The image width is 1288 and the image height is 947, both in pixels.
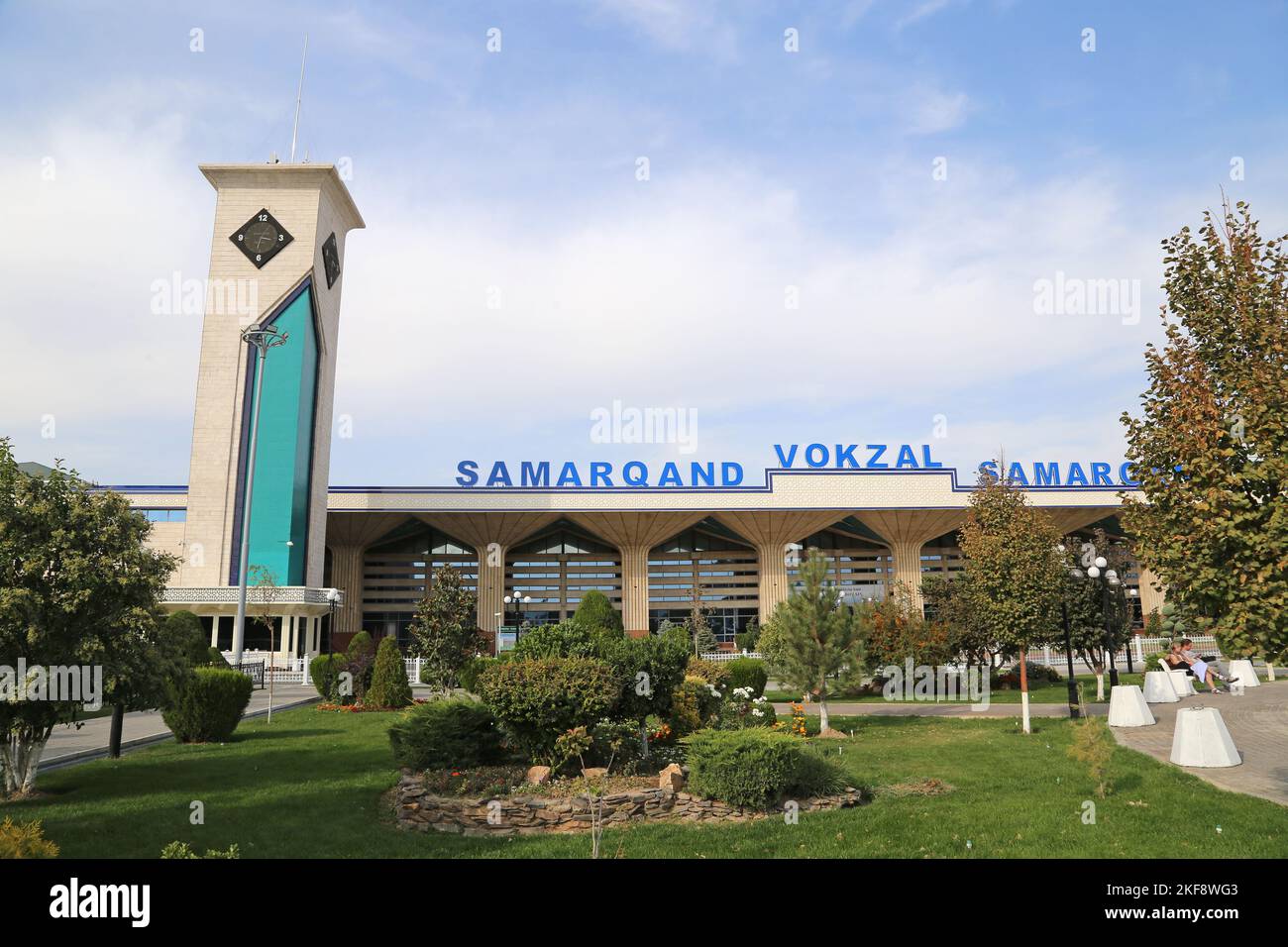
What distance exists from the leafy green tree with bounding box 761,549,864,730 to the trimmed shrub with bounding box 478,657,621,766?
8.61m

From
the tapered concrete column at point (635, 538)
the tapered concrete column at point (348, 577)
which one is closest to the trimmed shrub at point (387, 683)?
the tapered concrete column at point (635, 538)

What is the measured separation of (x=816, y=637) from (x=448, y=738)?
32.8ft

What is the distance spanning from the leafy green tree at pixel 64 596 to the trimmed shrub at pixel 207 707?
219 inches

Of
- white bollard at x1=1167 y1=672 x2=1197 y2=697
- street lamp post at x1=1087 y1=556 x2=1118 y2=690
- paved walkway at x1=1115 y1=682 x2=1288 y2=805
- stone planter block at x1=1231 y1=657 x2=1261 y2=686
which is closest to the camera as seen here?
paved walkway at x1=1115 y1=682 x2=1288 y2=805

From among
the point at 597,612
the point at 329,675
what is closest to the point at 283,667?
the point at 329,675

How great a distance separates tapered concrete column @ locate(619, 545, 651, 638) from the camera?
57562mm

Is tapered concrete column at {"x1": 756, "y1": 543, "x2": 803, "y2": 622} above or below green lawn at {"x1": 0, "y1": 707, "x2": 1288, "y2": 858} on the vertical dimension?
above

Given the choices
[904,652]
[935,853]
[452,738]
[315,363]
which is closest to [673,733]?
[452,738]

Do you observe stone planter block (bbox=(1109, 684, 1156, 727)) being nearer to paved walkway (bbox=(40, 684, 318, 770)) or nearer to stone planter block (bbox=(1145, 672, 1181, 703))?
stone planter block (bbox=(1145, 672, 1181, 703))

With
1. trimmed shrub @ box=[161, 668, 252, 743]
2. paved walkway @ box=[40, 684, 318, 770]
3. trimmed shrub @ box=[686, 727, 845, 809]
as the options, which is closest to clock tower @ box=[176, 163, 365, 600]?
paved walkway @ box=[40, 684, 318, 770]

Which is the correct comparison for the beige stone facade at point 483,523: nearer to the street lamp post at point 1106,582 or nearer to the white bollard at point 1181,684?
the white bollard at point 1181,684

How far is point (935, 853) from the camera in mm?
8383

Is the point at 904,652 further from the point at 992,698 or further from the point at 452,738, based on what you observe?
the point at 452,738

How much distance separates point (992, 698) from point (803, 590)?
11795mm
